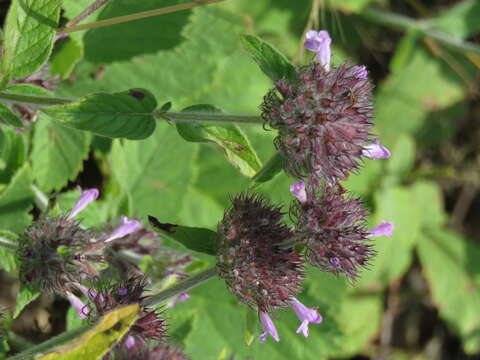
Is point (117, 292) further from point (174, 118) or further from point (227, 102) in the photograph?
point (227, 102)

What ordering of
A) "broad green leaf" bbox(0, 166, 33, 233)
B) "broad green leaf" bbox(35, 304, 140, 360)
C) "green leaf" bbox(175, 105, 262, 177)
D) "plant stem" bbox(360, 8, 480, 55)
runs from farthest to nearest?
"plant stem" bbox(360, 8, 480, 55), "broad green leaf" bbox(0, 166, 33, 233), "green leaf" bbox(175, 105, 262, 177), "broad green leaf" bbox(35, 304, 140, 360)

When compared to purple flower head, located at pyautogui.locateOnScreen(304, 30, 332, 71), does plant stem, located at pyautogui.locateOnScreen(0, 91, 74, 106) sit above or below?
below

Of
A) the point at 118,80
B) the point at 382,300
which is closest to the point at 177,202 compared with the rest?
the point at 118,80

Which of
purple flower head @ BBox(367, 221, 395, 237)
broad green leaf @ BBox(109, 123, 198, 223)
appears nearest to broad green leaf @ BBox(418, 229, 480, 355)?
broad green leaf @ BBox(109, 123, 198, 223)

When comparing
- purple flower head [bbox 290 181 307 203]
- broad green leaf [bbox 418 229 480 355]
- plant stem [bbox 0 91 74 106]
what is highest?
plant stem [bbox 0 91 74 106]

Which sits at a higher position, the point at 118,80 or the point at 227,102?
the point at 118,80

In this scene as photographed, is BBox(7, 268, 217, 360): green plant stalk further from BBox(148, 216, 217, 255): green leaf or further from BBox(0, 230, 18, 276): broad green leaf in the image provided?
BBox(0, 230, 18, 276): broad green leaf
